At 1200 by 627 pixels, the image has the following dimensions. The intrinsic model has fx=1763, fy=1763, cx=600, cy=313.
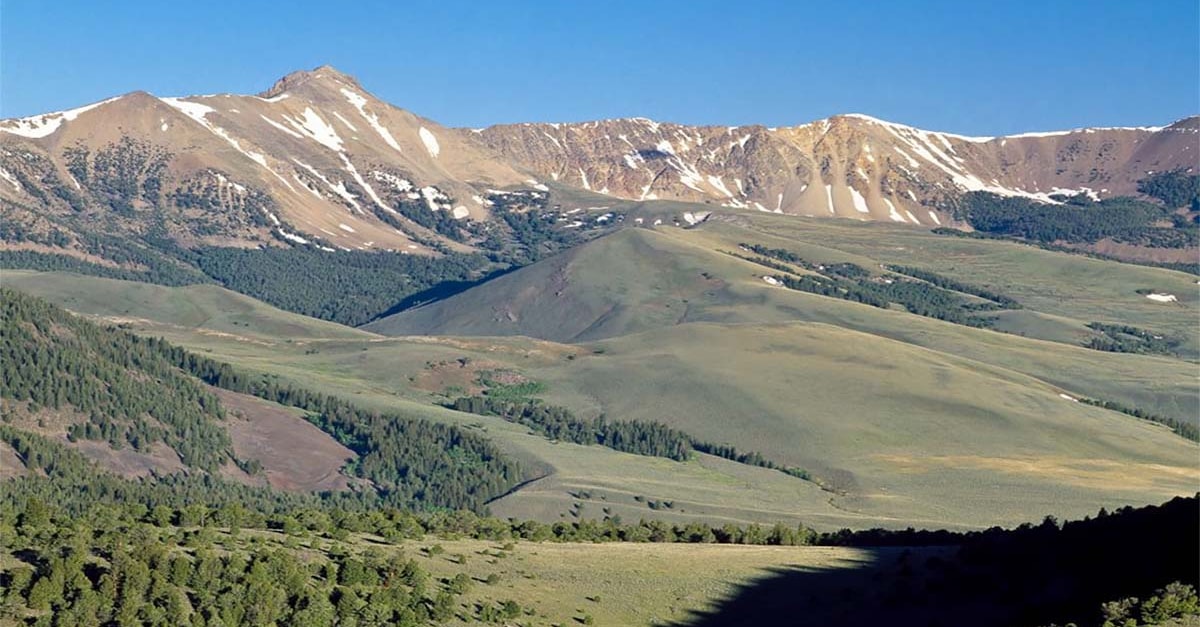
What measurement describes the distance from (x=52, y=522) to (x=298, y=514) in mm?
20895

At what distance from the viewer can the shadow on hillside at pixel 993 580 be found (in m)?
83.2

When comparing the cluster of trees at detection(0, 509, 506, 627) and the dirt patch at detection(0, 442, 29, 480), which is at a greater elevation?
the cluster of trees at detection(0, 509, 506, 627)

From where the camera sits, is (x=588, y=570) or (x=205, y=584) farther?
(x=588, y=570)

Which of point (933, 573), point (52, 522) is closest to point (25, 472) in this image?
point (52, 522)

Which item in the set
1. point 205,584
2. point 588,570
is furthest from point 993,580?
point 205,584

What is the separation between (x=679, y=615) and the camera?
97.4 m

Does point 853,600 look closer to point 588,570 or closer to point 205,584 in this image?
point 588,570

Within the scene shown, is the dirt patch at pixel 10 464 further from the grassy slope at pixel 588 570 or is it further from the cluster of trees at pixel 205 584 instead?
the cluster of trees at pixel 205 584

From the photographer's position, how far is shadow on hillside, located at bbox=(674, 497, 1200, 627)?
83.2 meters

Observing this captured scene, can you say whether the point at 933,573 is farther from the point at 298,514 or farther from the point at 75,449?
the point at 75,449

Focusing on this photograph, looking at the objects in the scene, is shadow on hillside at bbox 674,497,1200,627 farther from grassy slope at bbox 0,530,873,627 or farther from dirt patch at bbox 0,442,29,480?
dirt patch at bbox 0,442,29,480

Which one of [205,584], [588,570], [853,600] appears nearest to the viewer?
[205,584]

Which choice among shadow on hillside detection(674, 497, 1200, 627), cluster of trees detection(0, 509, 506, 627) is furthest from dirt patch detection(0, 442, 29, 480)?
shadow on hillside detection(674, 497, 1200, 627)

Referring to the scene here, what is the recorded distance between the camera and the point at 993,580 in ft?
Result: 306
